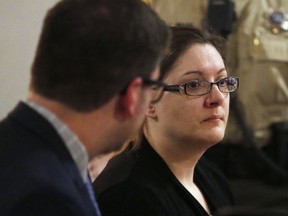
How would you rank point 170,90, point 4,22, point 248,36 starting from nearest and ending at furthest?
point 170,90, point 4,22, point 248,36

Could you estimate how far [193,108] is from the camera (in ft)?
3.79

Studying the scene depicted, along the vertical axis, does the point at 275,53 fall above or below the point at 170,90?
below

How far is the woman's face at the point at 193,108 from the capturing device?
1.15m

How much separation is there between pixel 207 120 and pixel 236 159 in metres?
1.27

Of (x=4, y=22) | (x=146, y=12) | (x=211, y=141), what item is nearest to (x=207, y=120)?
(x=211, y=141)

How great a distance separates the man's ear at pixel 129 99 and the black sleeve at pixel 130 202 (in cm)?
33

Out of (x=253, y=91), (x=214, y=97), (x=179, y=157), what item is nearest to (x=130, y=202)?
(x=179, y=157)

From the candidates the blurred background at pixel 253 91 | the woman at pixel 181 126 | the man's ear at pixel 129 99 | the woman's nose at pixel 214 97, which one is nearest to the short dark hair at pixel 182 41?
the woman at pixel 181 126

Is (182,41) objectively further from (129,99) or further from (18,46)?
(18,46)

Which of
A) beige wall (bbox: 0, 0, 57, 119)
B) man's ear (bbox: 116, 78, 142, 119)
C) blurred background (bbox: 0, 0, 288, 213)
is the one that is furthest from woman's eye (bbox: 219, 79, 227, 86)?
blurred background (bbox: 0, 0, 288, 213)

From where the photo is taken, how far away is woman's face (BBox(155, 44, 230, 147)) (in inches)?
45.4

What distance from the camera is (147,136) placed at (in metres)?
1.21

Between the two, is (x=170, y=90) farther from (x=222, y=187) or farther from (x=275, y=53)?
(x=275, y=53)

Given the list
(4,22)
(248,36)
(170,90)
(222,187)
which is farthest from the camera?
(248,36)
